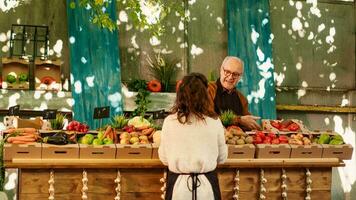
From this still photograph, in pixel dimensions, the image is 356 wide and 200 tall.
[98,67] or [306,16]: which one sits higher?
[306,16]

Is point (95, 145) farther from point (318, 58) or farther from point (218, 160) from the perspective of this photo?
point (318, 58)

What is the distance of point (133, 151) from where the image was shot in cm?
505

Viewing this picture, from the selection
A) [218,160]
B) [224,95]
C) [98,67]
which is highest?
[98,67]

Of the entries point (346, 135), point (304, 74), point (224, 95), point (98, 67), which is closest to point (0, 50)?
point (98, 67)

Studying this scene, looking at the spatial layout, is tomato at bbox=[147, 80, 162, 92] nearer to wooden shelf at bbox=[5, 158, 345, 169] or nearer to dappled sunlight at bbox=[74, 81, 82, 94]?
dappled sunlight at bbox=[74, 81, 82, 94]

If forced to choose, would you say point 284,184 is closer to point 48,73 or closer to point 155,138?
point 155,138

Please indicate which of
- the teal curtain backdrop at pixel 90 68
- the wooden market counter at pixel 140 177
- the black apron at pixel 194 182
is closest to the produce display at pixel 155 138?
the wooden market counter at pixel 140 177

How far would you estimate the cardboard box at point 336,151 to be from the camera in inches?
218

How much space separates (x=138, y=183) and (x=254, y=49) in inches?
175

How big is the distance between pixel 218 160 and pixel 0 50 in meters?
4.95

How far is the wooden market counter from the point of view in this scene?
4.88 m

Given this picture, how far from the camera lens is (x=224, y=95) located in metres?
6.43

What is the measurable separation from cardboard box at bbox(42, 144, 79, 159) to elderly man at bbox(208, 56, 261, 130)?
1842mm

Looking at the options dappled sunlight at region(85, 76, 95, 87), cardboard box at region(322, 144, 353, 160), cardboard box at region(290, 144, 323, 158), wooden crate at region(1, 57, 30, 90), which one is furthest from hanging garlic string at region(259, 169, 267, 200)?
wooden crate at region(1, 57, 30, 90)
